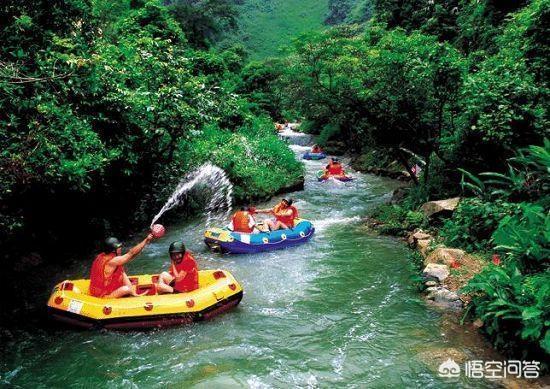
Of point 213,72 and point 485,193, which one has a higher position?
point 213,72

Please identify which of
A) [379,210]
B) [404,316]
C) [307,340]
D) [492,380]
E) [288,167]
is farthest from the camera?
[288,167]

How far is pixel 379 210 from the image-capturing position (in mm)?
13719

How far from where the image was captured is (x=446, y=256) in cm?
850

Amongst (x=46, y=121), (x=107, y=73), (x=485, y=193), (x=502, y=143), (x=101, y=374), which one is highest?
(x=107, y=73)

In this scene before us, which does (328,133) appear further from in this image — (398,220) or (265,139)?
(398,220)

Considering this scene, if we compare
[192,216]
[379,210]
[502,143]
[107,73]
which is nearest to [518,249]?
[502,143]

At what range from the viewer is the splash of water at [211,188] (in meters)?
14.3

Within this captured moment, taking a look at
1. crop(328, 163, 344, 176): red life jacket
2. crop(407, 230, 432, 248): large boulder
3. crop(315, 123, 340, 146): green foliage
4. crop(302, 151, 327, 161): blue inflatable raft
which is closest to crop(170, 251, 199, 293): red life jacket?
crop(407, 230, 432, 248): large boulder

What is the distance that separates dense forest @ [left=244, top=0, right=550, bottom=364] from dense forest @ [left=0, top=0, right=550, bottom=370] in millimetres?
35

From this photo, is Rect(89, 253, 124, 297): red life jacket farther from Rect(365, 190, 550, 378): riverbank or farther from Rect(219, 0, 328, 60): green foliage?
Rect(219, 0, 328, 60): green foliage

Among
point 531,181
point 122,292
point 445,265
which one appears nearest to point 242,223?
point 122,292

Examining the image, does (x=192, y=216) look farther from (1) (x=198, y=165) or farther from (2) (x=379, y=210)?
(2) (x=379, y=210)

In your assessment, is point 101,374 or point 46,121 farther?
point 46,121

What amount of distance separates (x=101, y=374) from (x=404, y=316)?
195 inches
